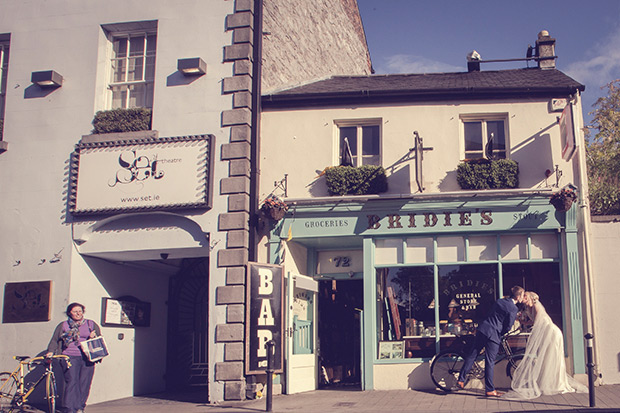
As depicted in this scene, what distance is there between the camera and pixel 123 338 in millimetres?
14336

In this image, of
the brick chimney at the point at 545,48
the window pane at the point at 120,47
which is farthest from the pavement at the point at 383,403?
the window pane at the point at 120,47

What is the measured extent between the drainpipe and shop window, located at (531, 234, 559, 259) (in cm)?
548

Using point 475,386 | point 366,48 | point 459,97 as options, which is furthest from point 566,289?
point 366,48

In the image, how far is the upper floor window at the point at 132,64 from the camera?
1447cm

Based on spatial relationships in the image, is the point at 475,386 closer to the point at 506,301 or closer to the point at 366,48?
the point at 506,301

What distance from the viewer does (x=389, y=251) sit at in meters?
13.4

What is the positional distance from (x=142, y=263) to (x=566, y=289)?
29.7 feet

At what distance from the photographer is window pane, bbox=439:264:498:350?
12.9 metres

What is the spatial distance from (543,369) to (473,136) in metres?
4.99

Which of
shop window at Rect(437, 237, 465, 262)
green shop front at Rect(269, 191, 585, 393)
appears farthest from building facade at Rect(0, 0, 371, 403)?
shop window at Rect(437, 237, 465, 262)

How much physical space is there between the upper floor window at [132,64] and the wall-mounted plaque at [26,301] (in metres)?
4.18

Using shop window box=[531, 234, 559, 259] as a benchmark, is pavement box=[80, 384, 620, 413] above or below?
below

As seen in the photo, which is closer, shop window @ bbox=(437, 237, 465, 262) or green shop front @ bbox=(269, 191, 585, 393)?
green shop front @ bbox=(269, 191, 585, 393)

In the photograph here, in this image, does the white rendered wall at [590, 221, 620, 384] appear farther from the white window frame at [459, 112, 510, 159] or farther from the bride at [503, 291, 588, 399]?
the white window frame at [459, 112, 510, 159]
